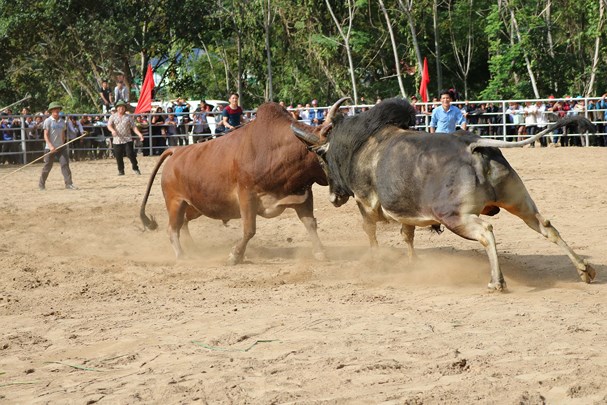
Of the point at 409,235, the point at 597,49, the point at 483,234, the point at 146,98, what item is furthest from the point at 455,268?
the point at 597,49

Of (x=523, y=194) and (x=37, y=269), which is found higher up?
(x=523, y=194)

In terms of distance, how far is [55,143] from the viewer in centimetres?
1867

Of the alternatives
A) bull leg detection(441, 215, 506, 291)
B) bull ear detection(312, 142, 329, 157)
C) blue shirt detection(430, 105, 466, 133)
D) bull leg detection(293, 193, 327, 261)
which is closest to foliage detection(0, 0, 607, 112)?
blue shirt detection(430, 105, 466, 133)

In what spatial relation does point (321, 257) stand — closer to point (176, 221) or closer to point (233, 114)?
point (176, 221)

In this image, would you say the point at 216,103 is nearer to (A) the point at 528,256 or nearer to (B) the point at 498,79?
(B) the point at 498,79

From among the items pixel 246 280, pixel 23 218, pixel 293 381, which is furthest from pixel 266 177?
pixel 23 218

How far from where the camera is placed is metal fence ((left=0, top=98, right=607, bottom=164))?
24.5 meters

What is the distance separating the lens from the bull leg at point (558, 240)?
770cm

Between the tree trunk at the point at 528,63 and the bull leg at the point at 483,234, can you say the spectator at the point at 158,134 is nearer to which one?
the tree trunk at the point at 528,63

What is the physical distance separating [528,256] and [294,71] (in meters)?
29.9

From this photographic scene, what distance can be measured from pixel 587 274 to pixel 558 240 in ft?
1.17

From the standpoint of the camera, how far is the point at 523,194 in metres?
7.68

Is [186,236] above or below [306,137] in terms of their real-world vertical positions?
below

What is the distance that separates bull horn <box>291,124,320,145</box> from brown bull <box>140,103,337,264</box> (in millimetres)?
158
